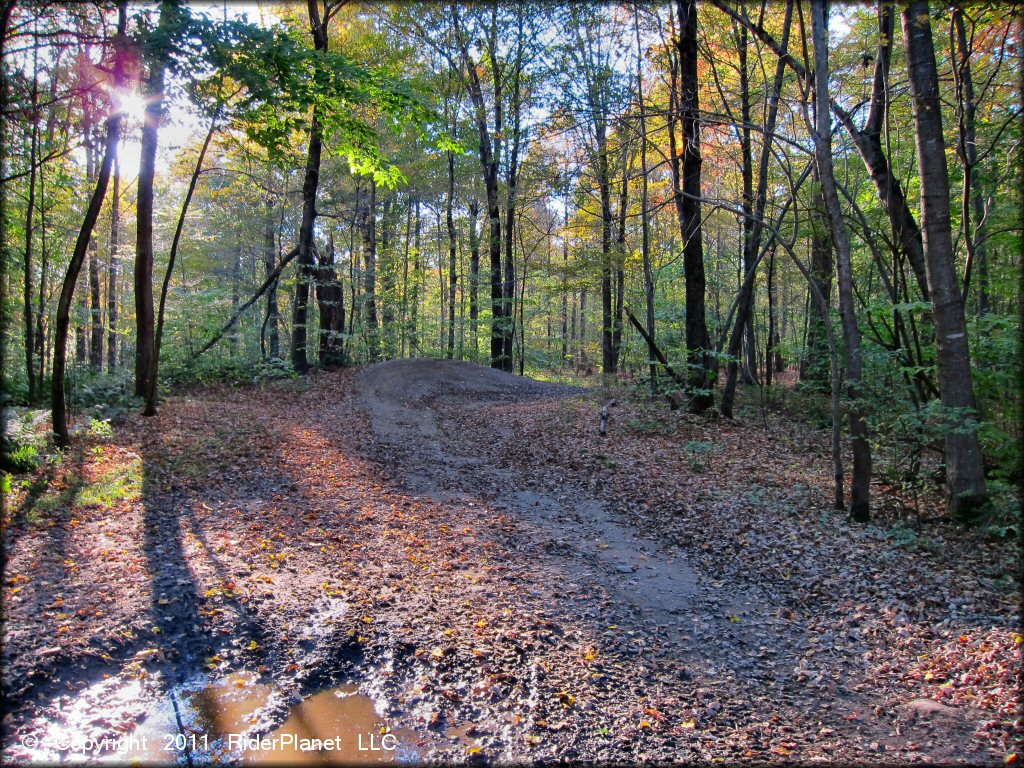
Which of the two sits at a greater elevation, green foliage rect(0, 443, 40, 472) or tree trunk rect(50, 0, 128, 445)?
tree trunk rect(50, 0, 128, 445)

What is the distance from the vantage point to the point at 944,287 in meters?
6.11

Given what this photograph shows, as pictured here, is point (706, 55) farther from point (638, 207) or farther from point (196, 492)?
point (196, 492)

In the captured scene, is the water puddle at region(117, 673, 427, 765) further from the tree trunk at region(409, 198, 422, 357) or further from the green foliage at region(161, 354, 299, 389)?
the tree trunk at region(409, 198, 422, 357)

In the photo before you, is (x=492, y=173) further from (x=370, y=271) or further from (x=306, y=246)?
(x=306, y=246)

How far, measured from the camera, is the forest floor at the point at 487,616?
331 cm

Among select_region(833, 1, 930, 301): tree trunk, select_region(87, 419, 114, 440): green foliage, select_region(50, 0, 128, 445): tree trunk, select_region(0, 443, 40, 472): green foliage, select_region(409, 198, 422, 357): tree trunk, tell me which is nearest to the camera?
select_region(0, 443, 40, 472): green foliage

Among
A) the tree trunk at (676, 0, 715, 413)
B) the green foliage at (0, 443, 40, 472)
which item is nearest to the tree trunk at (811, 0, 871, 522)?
the tree trunk at (676, 0, 715, 413)

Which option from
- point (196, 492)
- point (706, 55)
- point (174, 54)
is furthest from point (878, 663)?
point (706, 55)

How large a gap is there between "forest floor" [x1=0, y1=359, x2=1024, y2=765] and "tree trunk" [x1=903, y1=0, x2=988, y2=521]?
Answer: 24.6 inches

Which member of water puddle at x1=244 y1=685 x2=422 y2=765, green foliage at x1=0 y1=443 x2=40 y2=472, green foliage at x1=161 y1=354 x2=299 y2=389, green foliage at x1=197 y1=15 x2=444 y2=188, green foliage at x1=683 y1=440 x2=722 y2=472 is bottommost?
water puddle at x1=244 y1=685 x2=422 y2=765

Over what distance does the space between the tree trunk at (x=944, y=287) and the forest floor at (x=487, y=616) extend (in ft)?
2.05

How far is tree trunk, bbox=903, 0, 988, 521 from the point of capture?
19.8 ft

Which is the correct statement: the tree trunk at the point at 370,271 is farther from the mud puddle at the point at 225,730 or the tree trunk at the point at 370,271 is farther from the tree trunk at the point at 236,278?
the mud puddle at the point at 225,730

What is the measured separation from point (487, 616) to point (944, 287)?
20.3ft
